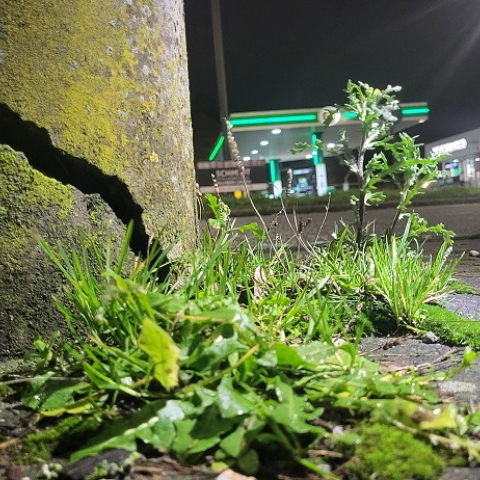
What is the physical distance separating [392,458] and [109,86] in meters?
1.51

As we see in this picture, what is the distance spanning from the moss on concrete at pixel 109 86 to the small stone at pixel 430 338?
1.07 m

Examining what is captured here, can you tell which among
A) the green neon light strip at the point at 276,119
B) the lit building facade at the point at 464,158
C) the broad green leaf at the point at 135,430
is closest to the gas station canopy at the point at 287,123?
the green neon light strip at the point at 276,119

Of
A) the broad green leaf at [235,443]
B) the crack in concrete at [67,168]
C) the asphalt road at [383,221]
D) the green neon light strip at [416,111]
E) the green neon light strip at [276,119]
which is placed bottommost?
the broad green leaf at [235,443]

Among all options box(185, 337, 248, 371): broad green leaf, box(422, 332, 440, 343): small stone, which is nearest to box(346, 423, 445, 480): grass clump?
box(185, 337, 248, 371): broad green leaf

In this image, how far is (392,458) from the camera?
3.13 feet

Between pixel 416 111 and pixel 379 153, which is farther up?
pixel 416 111

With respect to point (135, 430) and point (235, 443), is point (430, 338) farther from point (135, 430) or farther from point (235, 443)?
point (135, 430)

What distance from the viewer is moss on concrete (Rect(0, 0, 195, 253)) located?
1.64 meters

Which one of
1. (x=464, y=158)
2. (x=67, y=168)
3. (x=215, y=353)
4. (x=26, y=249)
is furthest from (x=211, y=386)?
(x=464, y=158)

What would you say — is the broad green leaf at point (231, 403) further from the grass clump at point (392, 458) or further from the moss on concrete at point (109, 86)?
the moss on concrete at point (109, 86)

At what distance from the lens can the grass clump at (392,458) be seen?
920mm

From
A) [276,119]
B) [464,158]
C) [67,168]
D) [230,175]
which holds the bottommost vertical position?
[67,168]

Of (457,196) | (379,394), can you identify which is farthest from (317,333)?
(457,196)

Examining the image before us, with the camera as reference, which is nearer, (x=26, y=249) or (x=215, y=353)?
(x=215, y=353)
